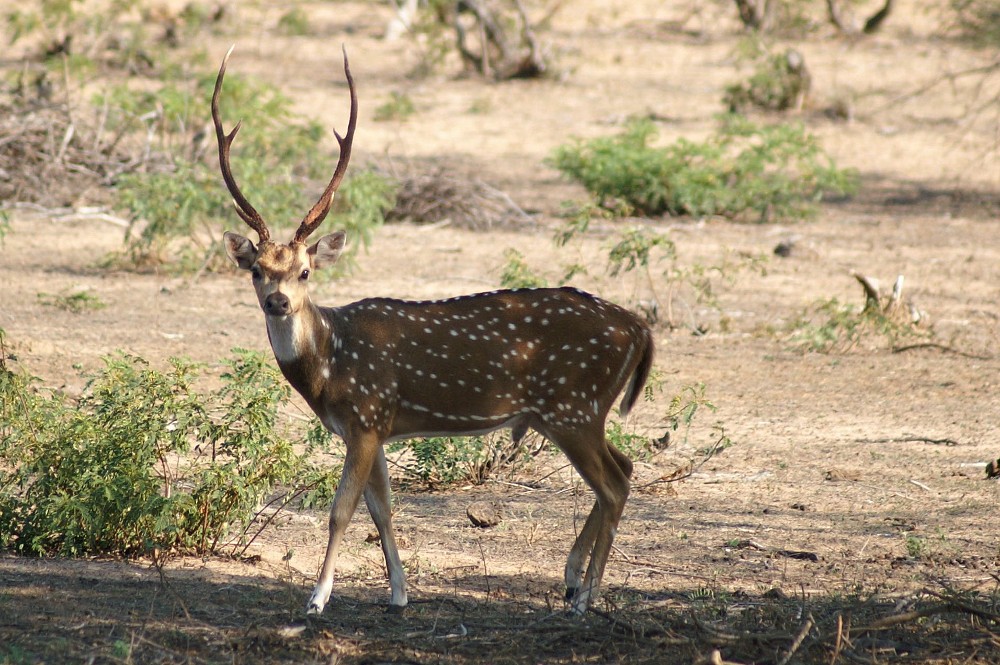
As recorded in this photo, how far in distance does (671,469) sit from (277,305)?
3.37 m

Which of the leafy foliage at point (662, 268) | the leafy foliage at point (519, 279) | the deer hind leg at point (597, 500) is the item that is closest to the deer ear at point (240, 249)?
the deer hind leg at point (597, 500)

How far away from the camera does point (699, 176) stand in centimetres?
1603

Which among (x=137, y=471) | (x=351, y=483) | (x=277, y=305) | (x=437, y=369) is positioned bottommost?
(x=137, y=471)

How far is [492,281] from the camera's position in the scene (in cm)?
1305

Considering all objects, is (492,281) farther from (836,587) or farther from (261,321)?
(836,587)

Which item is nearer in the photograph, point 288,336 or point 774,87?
point 288,336

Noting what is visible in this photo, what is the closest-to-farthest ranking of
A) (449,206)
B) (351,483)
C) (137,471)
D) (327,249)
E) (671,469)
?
(351,483), (327,249), (137,471), (671,469), (449,206)

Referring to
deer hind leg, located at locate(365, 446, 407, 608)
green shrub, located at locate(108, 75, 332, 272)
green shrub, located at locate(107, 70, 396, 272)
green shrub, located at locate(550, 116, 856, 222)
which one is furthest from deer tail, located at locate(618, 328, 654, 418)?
green shrub, located at locate(550, 116, 856, 222)

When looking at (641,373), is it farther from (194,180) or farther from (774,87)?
(774,87)

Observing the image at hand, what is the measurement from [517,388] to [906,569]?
2075 millimetres

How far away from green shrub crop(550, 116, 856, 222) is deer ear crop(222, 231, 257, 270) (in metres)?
9.59

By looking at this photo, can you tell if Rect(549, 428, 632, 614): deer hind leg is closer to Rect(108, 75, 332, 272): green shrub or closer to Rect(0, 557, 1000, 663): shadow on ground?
Rect(0, 557, 1000, 663): shadow on ground

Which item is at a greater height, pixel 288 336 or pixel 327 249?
pixel 327 249

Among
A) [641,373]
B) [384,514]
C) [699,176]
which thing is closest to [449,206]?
[699,176]
